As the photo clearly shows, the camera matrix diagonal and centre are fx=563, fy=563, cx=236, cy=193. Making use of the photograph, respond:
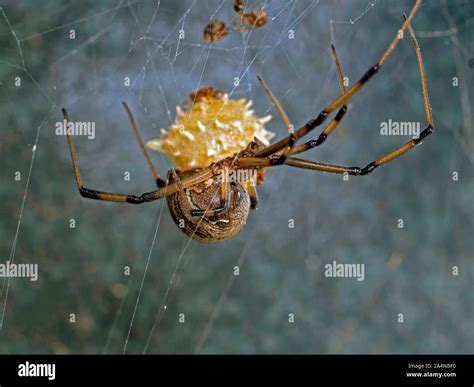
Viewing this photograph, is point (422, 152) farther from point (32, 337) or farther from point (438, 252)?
point (32, 337)

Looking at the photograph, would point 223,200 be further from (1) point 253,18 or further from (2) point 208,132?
(1) point 253,18

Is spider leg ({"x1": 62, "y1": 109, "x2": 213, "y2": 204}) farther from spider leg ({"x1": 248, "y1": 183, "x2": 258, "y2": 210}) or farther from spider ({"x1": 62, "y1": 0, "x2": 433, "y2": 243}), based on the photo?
spider leg ({"x1": 248, "y1": 183, "x2": 258, "y2": 210})

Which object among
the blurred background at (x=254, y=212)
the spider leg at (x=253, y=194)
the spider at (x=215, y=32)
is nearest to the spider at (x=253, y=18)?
the spider at (x=215, y=32)

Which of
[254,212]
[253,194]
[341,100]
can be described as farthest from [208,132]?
[254,212]

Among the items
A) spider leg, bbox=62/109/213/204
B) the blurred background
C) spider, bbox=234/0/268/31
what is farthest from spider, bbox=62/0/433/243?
the blurred background
